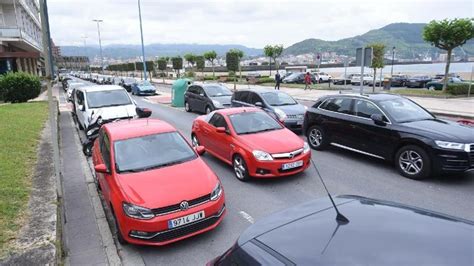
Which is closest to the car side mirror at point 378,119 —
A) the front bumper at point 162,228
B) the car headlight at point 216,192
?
the car headlight at point 216,192

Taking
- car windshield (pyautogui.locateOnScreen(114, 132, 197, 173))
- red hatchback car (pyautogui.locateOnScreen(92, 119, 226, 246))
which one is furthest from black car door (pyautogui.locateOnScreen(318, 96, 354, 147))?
car windshield (pyautogui.locateOnScreen(114, 132, 197, 173))

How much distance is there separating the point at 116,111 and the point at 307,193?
25.5ft

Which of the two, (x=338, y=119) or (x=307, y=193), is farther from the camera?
(x=338, y=119)

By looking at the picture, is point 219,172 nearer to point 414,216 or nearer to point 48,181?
point 48,181

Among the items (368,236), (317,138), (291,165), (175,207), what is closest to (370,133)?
(317,138)

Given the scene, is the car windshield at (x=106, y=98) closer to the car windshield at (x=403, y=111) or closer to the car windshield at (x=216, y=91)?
the car windshield at (x=216, y=91)

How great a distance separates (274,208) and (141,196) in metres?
2.31

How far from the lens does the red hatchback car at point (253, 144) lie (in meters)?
6.94

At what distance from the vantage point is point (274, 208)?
5.90 metres

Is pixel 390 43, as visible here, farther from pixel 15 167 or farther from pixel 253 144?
pixel 15 167

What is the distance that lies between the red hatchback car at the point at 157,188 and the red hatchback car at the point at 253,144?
1.38 m

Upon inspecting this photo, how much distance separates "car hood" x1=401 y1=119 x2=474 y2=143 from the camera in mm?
6711

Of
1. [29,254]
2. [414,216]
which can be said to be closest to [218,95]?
[29,254]

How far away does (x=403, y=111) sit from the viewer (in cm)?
805
